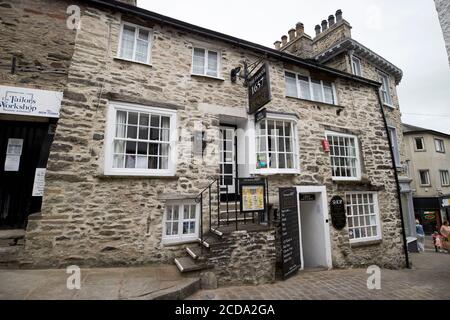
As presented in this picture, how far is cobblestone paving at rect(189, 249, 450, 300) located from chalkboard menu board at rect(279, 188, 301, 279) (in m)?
0.30

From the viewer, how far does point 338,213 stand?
7.59 metres

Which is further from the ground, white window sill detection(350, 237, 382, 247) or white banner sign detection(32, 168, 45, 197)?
white banner sign detection(32, 168, 45, 197)

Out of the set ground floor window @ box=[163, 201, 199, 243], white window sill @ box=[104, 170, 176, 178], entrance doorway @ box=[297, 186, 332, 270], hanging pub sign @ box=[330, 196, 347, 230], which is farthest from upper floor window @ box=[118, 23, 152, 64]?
hanging pub sign @ box=[330, 196, 347, 230]

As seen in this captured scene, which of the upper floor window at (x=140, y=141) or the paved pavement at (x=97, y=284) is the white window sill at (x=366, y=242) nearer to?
the paved pavement at (x=97, y=284)

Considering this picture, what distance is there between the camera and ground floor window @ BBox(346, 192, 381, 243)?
8.05m

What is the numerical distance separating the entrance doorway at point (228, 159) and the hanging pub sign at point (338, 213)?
351cm

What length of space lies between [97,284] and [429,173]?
2563cm

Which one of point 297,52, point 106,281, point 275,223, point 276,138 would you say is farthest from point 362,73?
point 106,281

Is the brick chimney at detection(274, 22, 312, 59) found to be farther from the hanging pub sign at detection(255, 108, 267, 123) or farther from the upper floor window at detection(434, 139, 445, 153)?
the upper floor window at detection(434, 139, 445, 153)

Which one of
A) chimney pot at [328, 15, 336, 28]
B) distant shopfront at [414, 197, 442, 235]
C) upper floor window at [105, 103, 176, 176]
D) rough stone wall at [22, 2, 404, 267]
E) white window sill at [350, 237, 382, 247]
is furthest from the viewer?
distant shopfront at [414, 197, 442, 235]

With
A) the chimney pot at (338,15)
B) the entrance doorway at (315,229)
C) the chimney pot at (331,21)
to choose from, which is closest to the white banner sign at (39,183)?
the entrance doorway at (315,229)

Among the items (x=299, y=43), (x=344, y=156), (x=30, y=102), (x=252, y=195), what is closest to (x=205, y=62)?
(x=252, y=195)
